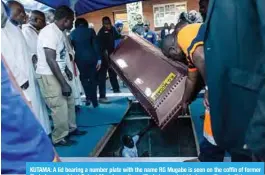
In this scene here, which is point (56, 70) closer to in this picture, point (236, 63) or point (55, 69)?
point (55, 69)

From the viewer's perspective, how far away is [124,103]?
231 inches

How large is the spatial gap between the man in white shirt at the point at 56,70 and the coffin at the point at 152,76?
2.11ft

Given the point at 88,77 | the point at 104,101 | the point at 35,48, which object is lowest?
the point at 104,101

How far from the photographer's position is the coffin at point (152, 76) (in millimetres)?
3213

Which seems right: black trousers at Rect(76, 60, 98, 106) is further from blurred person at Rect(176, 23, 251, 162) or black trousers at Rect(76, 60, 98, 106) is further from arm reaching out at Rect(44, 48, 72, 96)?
A: blurred person at Rect(176, 23, 251, 162)

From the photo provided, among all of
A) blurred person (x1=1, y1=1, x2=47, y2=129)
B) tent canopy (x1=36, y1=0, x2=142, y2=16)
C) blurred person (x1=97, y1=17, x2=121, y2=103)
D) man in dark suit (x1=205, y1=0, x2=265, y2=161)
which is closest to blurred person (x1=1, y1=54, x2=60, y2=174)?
man in dark suit (x1=205, y1=0, x2=265, y2=161)

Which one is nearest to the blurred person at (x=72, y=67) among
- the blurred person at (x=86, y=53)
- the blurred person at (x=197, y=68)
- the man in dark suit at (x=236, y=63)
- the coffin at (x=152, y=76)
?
the blurred person at (x=86, y=53)

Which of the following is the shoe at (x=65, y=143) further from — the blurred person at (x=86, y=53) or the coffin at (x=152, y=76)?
the blurred person at (x=86, y=53)

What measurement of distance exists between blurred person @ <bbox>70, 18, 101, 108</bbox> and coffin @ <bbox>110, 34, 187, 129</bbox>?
42.0 inches

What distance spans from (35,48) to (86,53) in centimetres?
138

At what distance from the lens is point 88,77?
5.32 meters

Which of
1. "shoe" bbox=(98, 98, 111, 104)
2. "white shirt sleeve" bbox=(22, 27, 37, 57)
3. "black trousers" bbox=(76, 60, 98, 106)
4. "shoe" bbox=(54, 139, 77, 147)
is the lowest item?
"shoe" bbox=(98, 98, 111, 104)

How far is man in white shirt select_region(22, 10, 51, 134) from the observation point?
10.7 ft

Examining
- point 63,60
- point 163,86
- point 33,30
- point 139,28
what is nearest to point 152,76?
point 163,86
